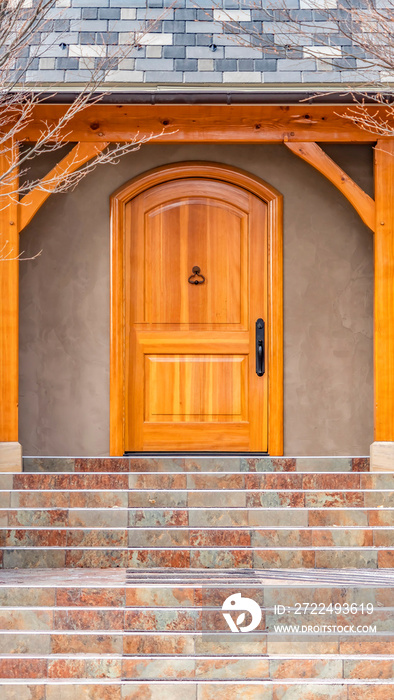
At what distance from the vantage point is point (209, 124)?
586 cm

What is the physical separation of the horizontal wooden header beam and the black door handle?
→ 146 centimetres

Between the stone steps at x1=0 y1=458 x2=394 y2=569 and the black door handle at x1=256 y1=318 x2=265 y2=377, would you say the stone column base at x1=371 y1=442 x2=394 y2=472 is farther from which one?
the black door handle at x1=256 y1=318 x2=265 y2=377

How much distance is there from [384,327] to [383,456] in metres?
0.97

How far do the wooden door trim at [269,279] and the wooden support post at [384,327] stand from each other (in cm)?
82

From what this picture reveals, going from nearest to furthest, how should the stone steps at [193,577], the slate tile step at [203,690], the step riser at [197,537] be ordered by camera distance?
the slate tile step at [203,690] → the stone steps at [193,577] → the step riser at [197,537]

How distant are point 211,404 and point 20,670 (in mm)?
2794

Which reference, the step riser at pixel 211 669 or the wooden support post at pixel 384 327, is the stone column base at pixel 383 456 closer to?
the wooden support post at pixel 384 327

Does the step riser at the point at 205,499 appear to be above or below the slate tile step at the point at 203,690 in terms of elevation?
above

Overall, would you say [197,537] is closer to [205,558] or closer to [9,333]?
[205,558]

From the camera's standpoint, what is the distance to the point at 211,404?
6.32 meters

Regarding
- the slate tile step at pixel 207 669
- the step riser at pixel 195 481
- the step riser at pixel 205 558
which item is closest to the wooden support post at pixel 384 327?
the step riser at pixel 195 481

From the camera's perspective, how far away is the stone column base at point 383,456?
5.75 meters

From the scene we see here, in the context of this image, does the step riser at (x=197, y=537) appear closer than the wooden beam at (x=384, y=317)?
Yes

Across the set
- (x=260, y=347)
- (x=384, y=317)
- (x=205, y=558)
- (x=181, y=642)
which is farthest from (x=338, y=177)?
(x=181, y=642)
